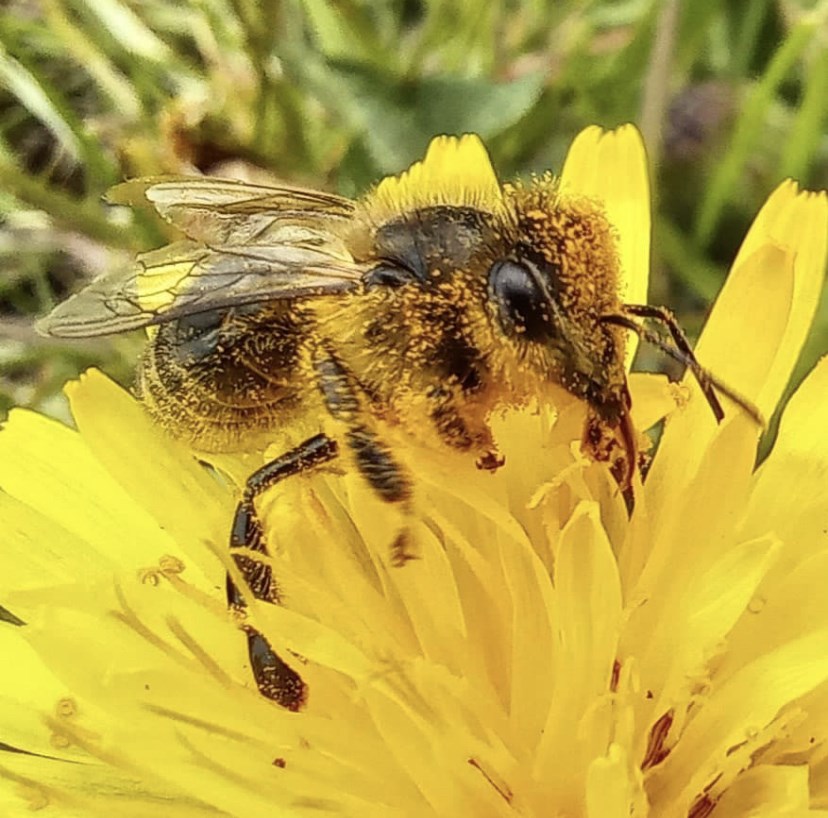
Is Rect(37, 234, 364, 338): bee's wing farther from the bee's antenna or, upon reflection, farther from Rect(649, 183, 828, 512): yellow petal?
Rect(649, 183, 828, 512): yellow petal

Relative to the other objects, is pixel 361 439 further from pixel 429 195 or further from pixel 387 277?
pixel 429 195

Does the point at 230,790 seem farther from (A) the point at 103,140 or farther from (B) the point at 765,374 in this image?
(A) the point at 103,140

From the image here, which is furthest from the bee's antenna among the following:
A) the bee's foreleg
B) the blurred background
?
the blurred background

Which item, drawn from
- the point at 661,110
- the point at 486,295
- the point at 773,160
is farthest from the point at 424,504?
the point at 773,160

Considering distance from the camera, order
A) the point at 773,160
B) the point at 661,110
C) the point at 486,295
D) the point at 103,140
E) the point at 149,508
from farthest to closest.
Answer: the point at 103,140
the point at 773,160
the point at 661,110
the point at 149,508
the point at 486,295

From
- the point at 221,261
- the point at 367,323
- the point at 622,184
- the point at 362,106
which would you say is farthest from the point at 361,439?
the point at 362,106

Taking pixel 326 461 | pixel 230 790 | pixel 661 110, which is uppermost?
pixel 661 110

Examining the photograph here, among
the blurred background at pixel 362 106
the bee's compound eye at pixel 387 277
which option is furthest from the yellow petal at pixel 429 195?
the blurred background at pixel 362 106
